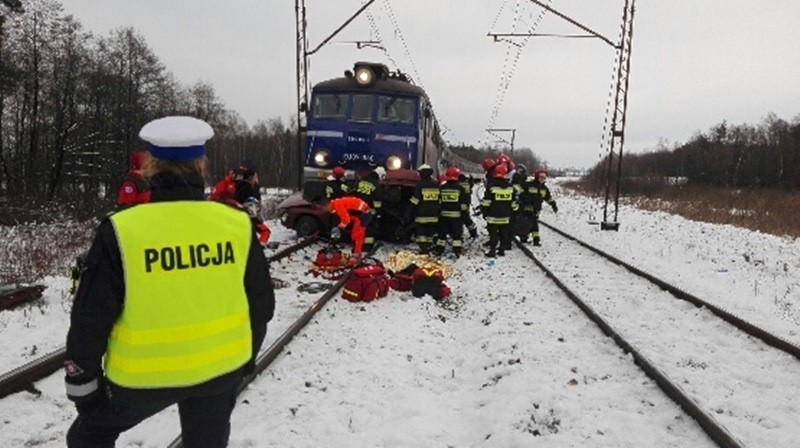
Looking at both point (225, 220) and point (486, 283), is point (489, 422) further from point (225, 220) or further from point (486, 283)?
point (486, 283)

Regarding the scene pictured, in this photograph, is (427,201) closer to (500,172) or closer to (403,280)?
(500,172)

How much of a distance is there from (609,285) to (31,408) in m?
7.94

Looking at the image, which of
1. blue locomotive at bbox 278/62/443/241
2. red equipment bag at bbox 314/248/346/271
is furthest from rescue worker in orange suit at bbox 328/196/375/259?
blue locomotive at bbox 278/62/443/241

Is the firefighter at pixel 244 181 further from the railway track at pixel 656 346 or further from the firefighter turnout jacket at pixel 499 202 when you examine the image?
the firefighter turnout jacket at pixel 499 202

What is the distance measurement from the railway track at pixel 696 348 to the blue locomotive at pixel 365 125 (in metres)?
4.87

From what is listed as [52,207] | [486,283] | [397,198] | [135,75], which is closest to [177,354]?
[486,283]

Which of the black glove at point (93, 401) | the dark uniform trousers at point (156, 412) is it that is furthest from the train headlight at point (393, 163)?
the black glove at point (93, 401)

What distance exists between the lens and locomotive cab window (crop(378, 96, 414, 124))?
13.1 meters

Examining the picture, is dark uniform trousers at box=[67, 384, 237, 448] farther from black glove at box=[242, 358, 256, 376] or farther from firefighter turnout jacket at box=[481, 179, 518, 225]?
firefighter turnout jacket at box=[481, 179, 518, 225]

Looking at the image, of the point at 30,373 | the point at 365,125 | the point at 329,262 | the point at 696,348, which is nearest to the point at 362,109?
the point at 365,125

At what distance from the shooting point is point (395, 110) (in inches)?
517

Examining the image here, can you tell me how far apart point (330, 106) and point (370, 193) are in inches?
122

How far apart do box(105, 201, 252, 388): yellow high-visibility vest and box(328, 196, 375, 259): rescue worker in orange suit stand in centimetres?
778

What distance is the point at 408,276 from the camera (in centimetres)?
824
